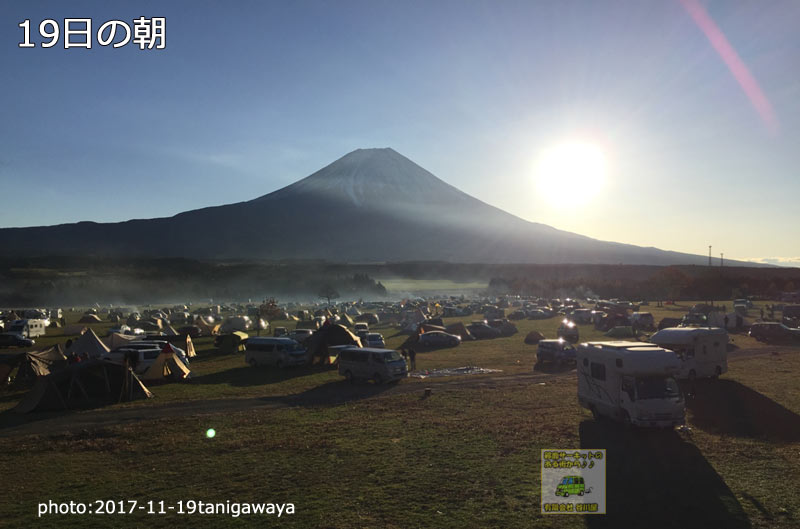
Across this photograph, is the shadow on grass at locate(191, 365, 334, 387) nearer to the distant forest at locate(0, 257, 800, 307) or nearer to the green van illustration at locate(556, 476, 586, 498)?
the green van illustration at locate(556, 476, 586, 498)

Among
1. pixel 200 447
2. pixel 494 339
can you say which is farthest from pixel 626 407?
pixel 494 339

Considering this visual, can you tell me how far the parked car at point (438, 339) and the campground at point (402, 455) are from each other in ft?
46.1

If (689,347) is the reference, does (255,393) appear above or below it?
below

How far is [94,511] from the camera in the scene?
947 centimetres

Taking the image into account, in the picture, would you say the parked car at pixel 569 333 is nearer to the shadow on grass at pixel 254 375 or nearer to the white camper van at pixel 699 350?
the white camper van at pixel 699 350

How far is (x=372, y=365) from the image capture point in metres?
22.1

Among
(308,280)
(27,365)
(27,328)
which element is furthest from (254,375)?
(308,280)

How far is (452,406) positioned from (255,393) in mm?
7958

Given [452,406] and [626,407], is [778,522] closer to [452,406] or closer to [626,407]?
[626,407]

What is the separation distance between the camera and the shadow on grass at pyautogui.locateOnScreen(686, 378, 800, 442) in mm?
13916

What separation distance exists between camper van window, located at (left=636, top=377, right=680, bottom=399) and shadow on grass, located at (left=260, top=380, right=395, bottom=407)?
962 cm

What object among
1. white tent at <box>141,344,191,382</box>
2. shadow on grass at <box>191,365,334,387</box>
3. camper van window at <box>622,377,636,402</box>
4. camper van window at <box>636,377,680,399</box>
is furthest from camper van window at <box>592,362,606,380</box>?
white tent at <box>141,344,191,382</box>

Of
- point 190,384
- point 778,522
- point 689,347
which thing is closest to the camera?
point 778,522

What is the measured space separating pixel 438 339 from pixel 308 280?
118268 mm
